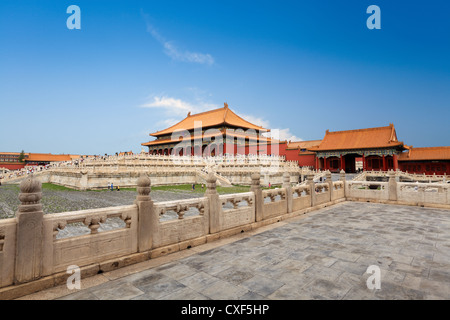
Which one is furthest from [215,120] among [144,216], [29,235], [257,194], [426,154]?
[29,235]

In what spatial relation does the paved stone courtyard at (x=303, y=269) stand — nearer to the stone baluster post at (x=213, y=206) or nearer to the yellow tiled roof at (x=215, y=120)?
the stone baluster post at (x=213, y=206)

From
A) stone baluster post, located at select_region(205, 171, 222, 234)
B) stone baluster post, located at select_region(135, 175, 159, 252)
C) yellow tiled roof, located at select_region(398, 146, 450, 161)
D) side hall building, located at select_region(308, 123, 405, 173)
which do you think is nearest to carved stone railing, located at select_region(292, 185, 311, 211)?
stone baluster post, located at select_region(205, 171, 222, 234)

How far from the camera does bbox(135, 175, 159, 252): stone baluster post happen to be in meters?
4.07

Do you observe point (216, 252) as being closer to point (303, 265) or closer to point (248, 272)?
point (248, 272)

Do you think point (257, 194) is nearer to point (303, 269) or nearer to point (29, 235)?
point (303, 269)

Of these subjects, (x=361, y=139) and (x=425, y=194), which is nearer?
(x=425, y=194)

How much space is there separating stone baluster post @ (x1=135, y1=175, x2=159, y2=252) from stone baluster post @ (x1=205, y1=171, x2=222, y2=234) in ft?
4.52

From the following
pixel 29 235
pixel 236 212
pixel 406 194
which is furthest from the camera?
pixel 406 194

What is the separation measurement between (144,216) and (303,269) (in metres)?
2.64

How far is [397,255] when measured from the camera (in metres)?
4.29

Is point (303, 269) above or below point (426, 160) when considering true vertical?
below

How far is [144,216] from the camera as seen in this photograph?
13.5ft

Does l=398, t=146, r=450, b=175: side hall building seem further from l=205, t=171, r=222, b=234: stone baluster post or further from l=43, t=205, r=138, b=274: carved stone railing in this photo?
l=43, t=205, r=138, b=274: carved stone railing

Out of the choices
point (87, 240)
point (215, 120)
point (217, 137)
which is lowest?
point (87, 240)
